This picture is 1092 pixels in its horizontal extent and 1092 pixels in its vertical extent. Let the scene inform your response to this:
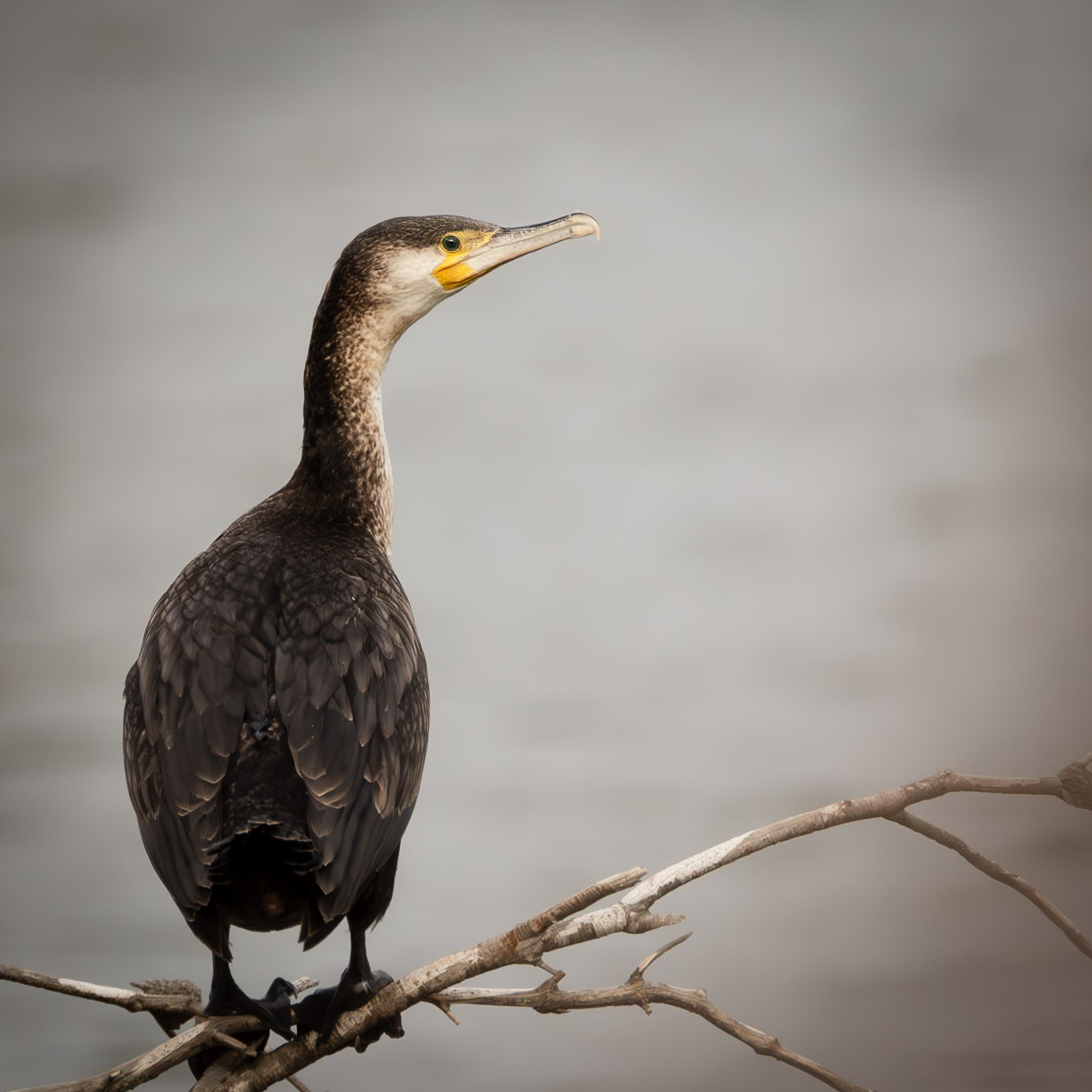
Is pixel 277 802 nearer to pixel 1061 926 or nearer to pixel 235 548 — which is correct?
pixel 235 548

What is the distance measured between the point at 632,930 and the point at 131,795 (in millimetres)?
1081

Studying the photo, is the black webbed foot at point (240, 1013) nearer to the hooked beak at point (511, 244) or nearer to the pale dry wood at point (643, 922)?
the pale dry wood at point (643, 922)

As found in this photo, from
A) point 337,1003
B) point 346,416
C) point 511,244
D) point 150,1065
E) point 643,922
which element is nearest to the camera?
point 643,922

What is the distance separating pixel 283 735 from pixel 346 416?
3.47 ft

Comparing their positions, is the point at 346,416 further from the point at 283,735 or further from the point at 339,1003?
the point at 339,1003

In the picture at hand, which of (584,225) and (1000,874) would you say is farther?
(584,225)

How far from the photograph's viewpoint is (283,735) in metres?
2.31

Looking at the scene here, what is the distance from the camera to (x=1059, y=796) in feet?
6.12

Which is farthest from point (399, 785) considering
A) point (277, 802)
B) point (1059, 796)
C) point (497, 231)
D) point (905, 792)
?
point (497, 231)

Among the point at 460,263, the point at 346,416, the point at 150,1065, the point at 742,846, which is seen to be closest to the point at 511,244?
the point at 460,263

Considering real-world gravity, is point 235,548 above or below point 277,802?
above

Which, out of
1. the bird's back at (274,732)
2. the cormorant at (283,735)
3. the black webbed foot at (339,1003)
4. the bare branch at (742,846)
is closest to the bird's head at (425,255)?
the cormorant at (283,735)

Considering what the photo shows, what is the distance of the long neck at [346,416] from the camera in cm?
310

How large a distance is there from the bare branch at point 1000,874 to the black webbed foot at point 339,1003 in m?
0.99
